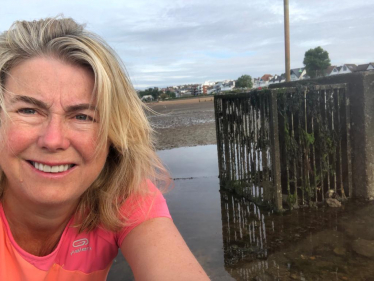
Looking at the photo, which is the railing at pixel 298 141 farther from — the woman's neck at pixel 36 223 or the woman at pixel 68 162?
the woman's neck at pixel 36 223

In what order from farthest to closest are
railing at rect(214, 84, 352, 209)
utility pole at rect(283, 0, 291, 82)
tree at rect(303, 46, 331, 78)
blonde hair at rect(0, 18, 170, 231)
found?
tree at rect(303, 46, 331, 78), utility pole at rect(283, 0, 291, 82), railing at rect(214, 84, 352, 209), blonde hair at rect(0, 18, 170, 231)

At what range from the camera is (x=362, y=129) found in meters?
4.92

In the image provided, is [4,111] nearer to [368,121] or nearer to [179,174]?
[368,121]

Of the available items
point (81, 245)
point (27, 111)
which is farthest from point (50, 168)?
point (81, 245)

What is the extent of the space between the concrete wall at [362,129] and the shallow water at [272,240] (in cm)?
37

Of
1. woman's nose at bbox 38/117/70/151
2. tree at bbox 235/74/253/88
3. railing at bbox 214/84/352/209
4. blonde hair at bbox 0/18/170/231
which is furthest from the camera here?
tree at bbox 235/74/253/88

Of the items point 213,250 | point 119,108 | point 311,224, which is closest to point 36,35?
point 119,108

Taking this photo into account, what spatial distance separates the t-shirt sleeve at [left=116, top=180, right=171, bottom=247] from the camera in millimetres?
1912

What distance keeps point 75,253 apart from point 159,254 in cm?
55

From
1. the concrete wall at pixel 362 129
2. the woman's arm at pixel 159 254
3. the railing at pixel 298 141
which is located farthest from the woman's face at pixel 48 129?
the concrete wall at pixel 362 129

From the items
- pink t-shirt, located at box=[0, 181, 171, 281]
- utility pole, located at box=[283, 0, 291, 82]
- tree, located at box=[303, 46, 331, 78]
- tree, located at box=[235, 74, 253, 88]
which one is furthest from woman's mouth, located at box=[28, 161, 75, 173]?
tree, located at box=[235, 74, 253, 88]

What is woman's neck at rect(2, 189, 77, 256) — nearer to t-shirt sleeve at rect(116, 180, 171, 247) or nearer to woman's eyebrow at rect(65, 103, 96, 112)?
t-shirt sleeve at rect(116, 180, 171, 247)

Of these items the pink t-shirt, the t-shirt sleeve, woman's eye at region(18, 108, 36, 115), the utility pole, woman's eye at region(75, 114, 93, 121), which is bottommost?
the pink t-shirt

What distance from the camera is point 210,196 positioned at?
5855mm
